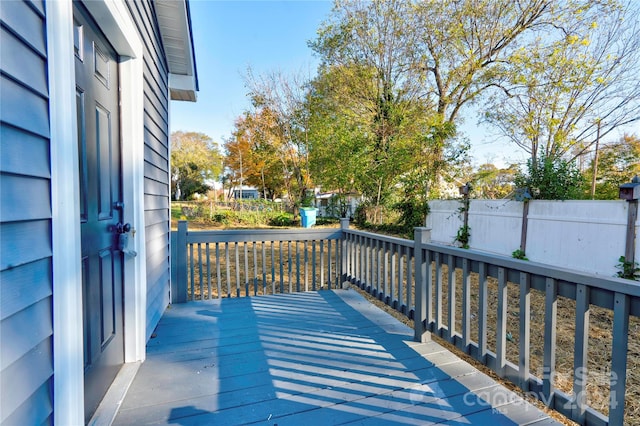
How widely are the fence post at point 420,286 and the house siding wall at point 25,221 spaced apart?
2047 millimetres

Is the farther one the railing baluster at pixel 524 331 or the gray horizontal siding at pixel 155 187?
the gray horizontal siding at pixel 155 187

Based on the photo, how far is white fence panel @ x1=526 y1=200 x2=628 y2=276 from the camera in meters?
4.72

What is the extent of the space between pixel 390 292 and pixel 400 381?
3.22ft

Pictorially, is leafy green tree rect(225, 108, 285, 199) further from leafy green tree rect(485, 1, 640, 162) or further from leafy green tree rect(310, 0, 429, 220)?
leafy green tree rect(485, 1, 640, 162)

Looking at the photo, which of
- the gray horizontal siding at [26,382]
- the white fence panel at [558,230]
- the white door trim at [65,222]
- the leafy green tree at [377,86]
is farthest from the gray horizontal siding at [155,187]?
the leafy green tree at [377,86]

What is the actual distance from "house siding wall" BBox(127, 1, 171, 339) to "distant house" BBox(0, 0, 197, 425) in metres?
0.02

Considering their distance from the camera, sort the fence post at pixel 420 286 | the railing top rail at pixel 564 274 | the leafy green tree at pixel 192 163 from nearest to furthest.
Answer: the railing top rail at pixel 564 274 < the fence post at pixel 420 286 < the leafy green tree at pixel 192 163

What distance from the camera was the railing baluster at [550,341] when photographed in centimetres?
142

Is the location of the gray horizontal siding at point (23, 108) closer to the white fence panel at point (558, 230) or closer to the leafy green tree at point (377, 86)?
the white fence panel at point (558, 230)

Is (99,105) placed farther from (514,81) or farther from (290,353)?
(514,81)

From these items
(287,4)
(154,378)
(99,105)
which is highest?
(287,4)

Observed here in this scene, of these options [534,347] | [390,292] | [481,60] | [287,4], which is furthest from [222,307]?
[481,60]

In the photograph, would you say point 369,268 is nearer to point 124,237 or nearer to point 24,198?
point 124,237

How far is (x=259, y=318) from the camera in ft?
9.39
